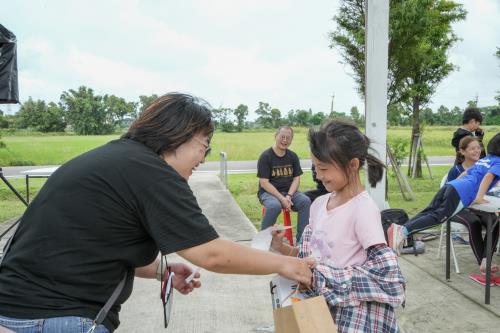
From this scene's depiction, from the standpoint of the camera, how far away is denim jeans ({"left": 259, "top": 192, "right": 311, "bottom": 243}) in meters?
5.33

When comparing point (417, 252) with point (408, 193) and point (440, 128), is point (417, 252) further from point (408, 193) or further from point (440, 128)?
point (440, 128)

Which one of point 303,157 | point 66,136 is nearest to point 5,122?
point 66,136

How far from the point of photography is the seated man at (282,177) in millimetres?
5475

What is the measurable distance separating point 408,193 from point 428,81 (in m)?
2.94

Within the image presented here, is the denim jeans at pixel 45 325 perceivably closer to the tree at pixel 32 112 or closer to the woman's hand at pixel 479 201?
the woman's hand at pixel 479 201

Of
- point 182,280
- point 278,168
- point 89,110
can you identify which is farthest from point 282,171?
point 89,110

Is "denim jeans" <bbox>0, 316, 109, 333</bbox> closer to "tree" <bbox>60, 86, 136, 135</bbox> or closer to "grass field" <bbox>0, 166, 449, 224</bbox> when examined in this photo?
"grass field" <bbox>0, 166, 449, 224</bbox>

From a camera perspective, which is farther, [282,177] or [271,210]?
[282,177]

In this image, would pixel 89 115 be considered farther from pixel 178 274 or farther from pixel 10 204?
pixel 178 274

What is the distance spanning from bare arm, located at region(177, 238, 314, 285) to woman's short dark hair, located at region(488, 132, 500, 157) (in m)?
3.14

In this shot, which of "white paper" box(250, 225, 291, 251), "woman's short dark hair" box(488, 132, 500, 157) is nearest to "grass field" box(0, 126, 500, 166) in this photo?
"woman's short dark hair" box(488, 132, 500, 157)

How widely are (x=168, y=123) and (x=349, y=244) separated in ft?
2.69

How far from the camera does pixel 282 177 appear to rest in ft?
18.7

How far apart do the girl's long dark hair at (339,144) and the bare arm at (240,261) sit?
1.53ft
